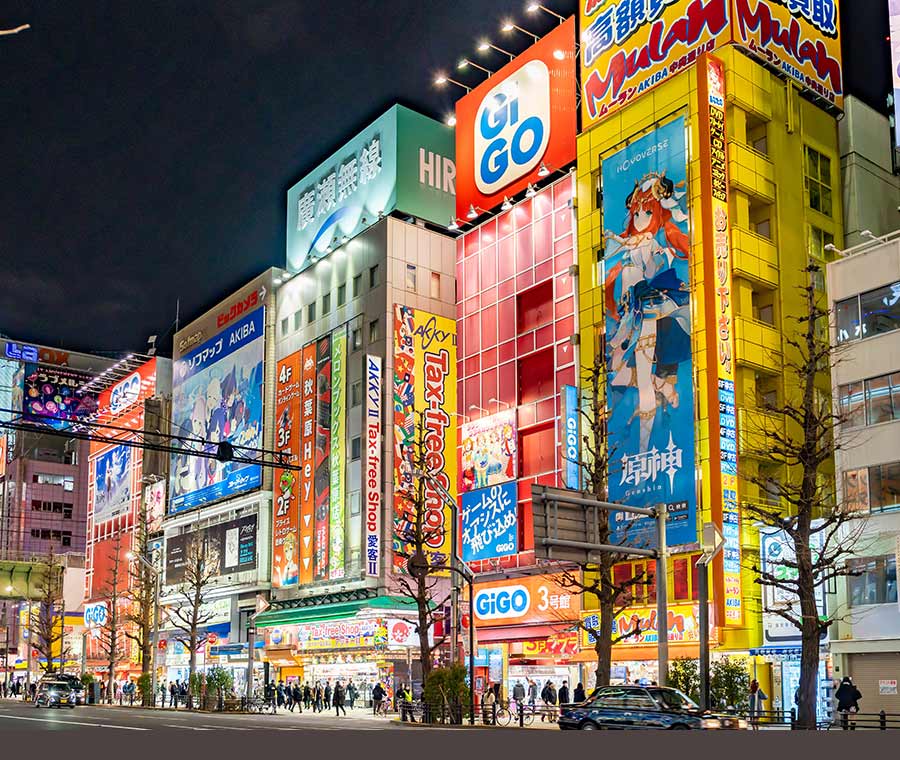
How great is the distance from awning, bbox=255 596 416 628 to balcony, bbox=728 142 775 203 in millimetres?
26601

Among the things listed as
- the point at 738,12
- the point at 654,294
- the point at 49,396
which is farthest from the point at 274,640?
the point at 49,396

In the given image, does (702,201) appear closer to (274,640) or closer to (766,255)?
(766,255)

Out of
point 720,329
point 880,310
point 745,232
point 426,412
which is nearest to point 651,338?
point 720,329

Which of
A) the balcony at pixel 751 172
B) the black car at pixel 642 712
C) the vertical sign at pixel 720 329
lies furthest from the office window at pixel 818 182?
the black car at pixel 642 712

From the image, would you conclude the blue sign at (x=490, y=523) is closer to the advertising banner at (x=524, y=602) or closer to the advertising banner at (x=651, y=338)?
the advertising banner at (x=524, y=602)

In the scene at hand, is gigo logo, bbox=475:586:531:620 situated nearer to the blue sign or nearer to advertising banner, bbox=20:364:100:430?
the blue sign

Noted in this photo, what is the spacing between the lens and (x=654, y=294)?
47844 millimetres

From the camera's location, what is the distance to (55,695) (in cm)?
5781

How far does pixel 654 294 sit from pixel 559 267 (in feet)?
29.7

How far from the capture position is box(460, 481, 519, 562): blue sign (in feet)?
176

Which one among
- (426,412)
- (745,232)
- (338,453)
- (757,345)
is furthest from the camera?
(338,453)

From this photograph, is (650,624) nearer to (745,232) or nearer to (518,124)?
(745,232)

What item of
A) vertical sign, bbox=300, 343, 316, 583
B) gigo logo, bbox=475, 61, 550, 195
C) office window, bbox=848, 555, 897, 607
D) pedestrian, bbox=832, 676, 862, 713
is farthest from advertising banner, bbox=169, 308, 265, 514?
pedestrian, bbox=832, 676, 862, 713

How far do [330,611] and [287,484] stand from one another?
10060mm
